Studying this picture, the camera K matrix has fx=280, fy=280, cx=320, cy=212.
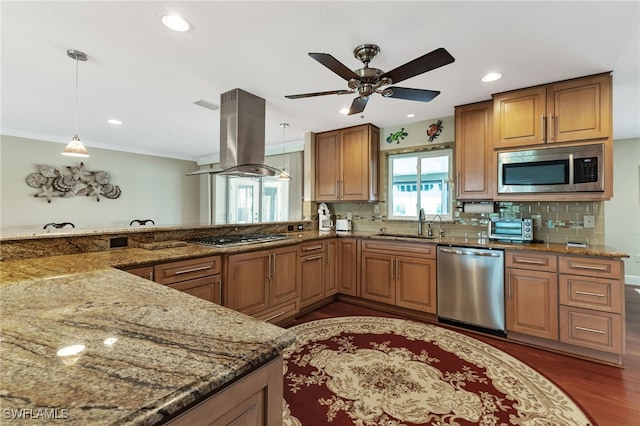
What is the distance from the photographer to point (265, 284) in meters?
2.82

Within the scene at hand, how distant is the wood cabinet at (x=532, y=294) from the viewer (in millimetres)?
2553

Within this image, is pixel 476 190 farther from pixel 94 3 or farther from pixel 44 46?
pixel 44 46

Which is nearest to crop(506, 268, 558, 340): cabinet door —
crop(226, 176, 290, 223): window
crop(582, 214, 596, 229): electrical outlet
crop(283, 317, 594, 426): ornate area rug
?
crop(283, 317, 594, 426): ornate area rug

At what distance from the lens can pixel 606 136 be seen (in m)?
2.53

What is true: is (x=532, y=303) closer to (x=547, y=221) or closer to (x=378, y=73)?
(x=547, y=221)

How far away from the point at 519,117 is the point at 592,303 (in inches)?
73.3

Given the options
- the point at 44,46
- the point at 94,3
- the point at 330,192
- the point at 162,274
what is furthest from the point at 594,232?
the point at 44,46

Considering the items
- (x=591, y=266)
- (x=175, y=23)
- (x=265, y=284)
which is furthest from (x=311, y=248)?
(x=591, y=266)

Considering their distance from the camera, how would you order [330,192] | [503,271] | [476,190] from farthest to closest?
[330,192]
[476,190]
[503,271]

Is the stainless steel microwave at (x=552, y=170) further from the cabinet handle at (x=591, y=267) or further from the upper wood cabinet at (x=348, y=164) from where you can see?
the upper wood cabinet at (x=348, y=164)

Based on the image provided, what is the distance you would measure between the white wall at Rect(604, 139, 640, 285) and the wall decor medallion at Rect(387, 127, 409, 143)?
141 inches

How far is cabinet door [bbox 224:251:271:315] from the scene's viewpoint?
248 centimetres

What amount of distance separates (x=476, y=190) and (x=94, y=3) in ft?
12.2

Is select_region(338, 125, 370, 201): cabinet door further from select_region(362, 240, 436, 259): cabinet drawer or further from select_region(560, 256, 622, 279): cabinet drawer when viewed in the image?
select_region(560, 256, 622, 279): cabinet drawer
